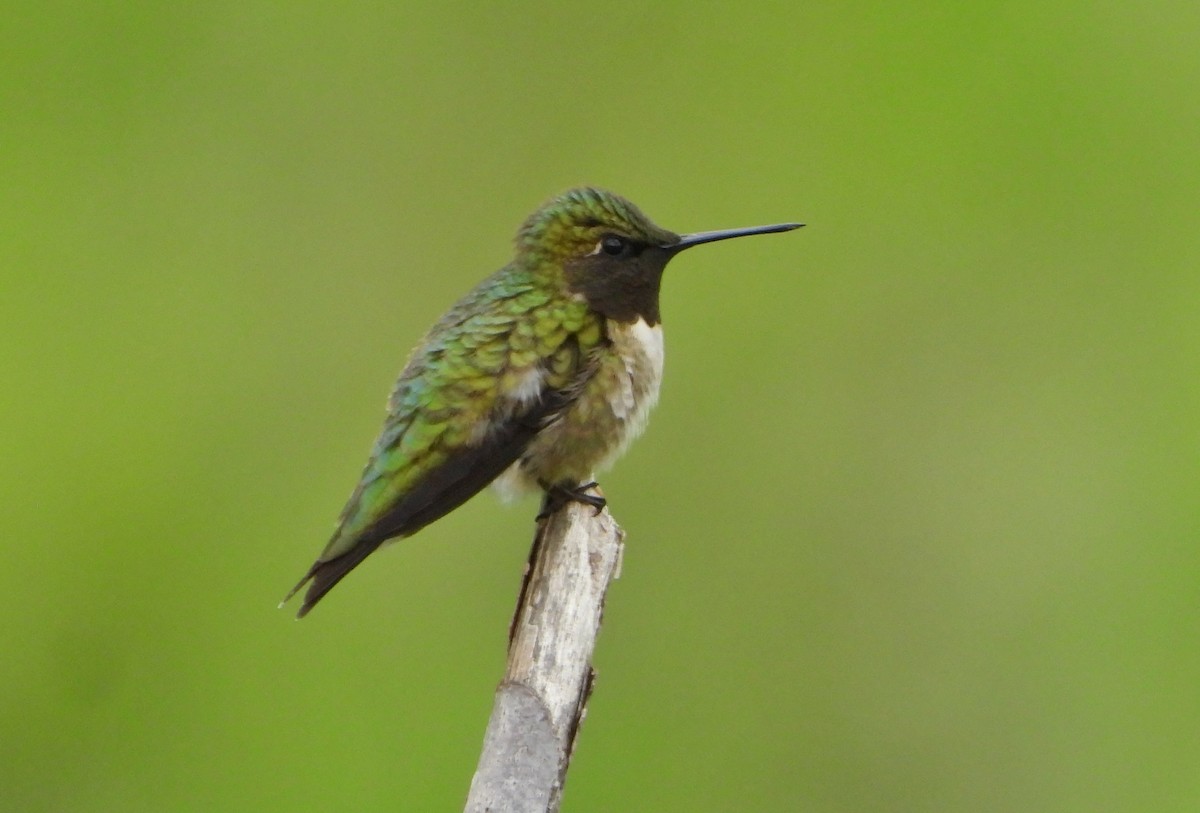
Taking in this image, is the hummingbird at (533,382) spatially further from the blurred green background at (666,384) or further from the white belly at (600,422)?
the blurred green background at (666,384)

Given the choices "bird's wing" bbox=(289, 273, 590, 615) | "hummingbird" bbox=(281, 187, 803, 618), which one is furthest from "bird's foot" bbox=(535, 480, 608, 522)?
"bird's wing" bbox=(289, 273, 590, 615)

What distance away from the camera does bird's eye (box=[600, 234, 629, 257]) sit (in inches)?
161

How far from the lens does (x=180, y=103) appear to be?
820 cm

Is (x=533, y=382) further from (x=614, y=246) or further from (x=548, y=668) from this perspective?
(x=548, y=668)

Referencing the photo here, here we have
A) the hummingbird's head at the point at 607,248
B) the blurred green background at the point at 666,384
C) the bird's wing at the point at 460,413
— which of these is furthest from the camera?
the blurred green background at the point at 666,384

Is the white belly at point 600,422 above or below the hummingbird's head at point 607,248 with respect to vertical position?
below

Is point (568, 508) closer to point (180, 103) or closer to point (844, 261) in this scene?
point (844, 261)

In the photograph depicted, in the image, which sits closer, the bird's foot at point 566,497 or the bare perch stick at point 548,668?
the bare perch stick at point 548,668

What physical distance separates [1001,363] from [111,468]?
→ 4.36 m

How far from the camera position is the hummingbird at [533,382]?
3582 millimetres

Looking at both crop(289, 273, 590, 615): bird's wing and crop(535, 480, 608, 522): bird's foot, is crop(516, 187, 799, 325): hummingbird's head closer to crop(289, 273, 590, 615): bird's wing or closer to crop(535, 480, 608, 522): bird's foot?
crop(289, 273, 590, 615): bird's wing

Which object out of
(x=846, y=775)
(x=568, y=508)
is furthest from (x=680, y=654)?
(x=568, y=508)

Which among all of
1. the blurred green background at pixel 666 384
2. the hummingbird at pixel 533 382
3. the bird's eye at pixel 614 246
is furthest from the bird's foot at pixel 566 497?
the blurred green background at pixel 666 384

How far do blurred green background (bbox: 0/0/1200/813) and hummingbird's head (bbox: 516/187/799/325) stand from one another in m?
2.42
